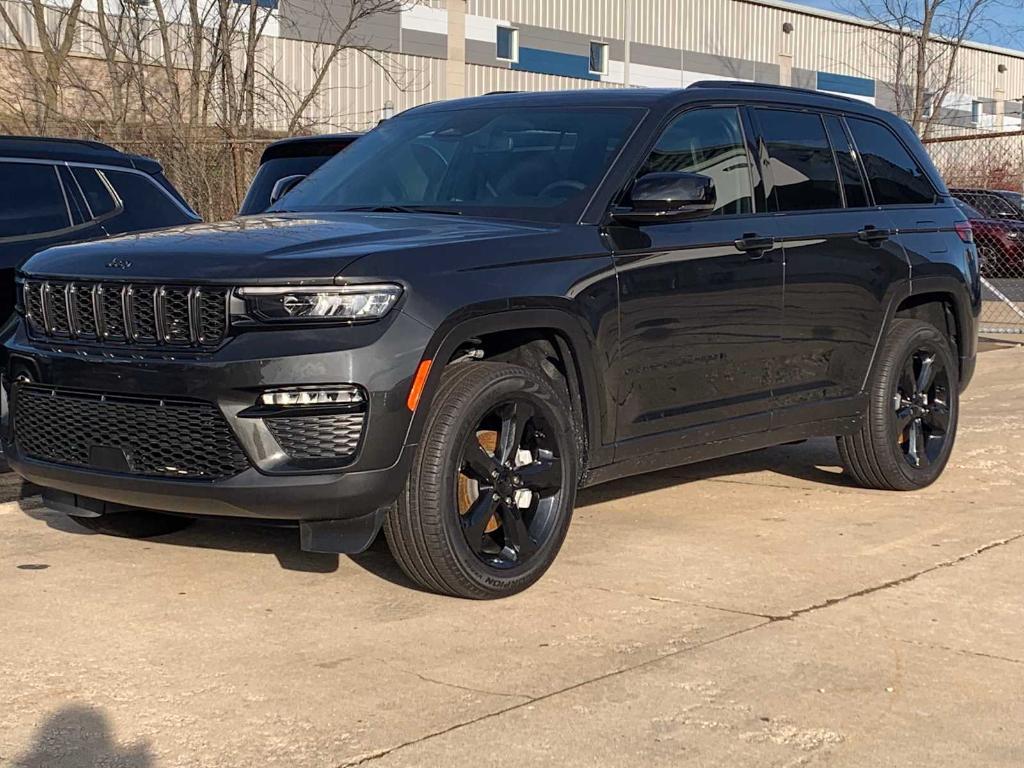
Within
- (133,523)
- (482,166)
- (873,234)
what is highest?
(482,166)

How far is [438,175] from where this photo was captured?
245 inches

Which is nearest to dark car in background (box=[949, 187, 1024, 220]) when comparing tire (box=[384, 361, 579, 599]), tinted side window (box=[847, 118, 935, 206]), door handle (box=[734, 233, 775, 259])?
tinted side window (box=[847, 118, 935, 206])

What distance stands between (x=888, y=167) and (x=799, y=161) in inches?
33.4

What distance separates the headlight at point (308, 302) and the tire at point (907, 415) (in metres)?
3.18

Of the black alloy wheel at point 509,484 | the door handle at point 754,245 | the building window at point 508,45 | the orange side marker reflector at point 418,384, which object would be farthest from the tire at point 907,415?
the building window at point 508,45

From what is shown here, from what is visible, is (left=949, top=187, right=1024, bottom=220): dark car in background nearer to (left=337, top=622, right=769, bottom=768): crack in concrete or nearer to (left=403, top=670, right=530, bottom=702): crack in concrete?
(left=337, top=622, right=769, bottom=768): crack in concrete

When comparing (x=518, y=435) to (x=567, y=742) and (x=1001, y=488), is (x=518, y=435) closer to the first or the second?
(x=567, y=742)

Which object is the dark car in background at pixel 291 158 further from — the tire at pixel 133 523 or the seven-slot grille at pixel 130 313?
the seven-slot grille at pixel 130 313

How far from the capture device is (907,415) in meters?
7.35

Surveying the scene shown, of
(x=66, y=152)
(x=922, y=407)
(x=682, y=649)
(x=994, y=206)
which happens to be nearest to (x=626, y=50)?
(x=994, y=206)

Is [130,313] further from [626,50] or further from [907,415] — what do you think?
[626,50]

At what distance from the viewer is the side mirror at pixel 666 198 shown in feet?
18.4

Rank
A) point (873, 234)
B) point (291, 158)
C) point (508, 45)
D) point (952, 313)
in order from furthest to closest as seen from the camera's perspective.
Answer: point (508, 45)
point (291, 158)
point (952, 313)
point (873, 234)

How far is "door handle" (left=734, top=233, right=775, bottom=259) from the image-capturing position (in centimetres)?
621
